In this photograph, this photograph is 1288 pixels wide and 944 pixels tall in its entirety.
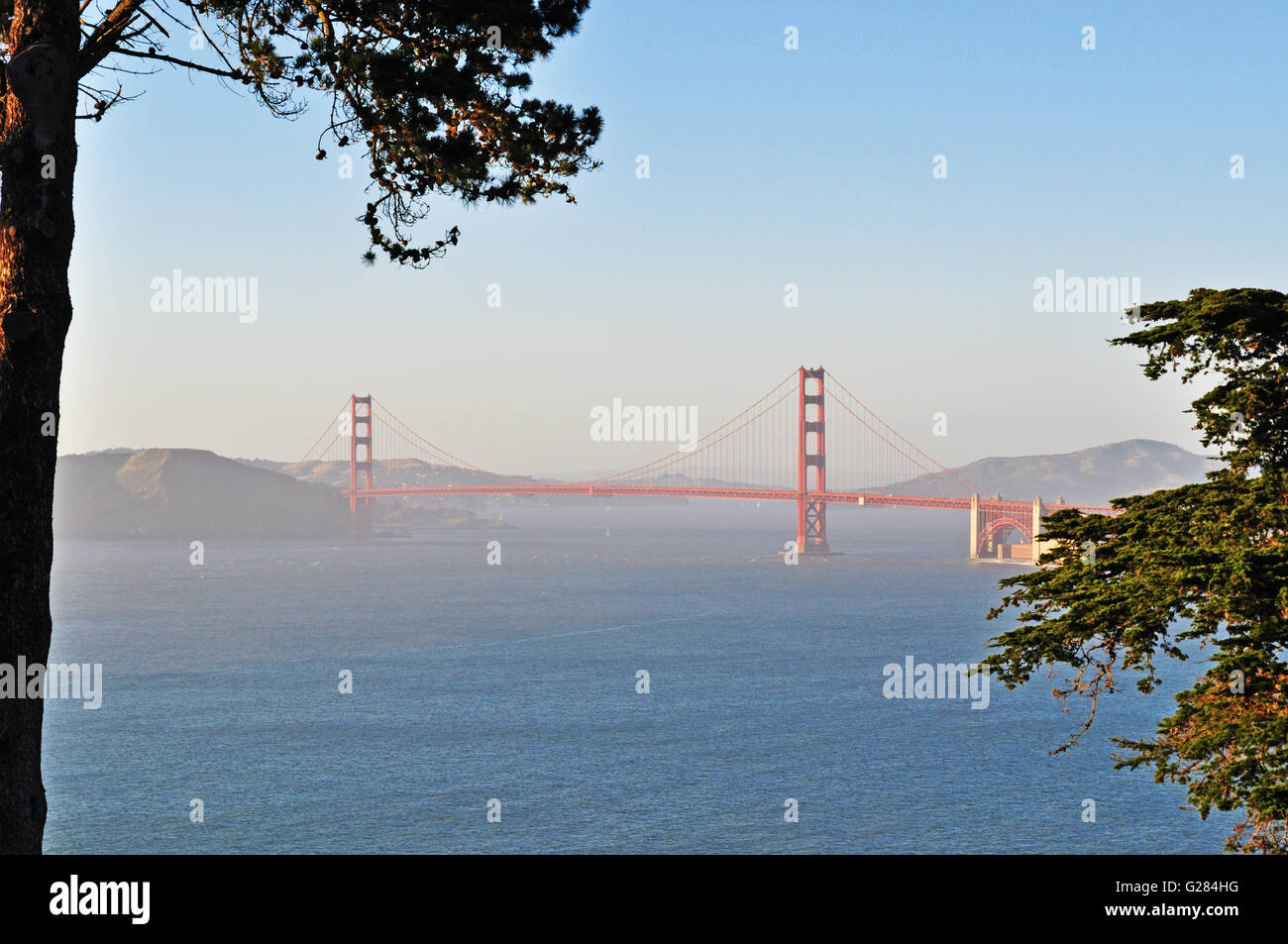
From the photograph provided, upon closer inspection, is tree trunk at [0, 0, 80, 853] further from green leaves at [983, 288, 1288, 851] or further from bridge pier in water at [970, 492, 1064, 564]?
bridge pier in water at [970, 492, 1064, 564]

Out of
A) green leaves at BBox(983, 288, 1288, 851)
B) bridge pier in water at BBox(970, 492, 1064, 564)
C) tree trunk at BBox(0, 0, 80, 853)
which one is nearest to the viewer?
tree trunk at BBox(0, 0, 80, 853)

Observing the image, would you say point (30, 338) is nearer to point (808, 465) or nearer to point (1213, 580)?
point (1213, 580)

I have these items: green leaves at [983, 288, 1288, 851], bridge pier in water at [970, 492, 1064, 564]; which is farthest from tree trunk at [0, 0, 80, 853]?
bridge pier in water at [970, 492, 1064, 564]

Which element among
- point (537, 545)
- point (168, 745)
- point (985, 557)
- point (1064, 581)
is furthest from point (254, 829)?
point (537, 545)

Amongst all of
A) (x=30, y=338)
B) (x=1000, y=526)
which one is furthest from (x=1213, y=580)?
(x=1000, y=526)

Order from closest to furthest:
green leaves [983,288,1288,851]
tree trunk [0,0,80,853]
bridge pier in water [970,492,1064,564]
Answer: tree trunk [0,0,80,853]
green leaves [983,288,1288,851]
bridge pier in water [970,492,1064,564]

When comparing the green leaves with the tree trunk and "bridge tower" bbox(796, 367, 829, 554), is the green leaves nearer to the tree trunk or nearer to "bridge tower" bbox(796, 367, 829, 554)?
the tree trunk

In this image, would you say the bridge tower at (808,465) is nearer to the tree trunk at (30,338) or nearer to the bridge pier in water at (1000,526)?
the bridge pier in water at (1000,526)

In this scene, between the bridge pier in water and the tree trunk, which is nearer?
the tree trunk
